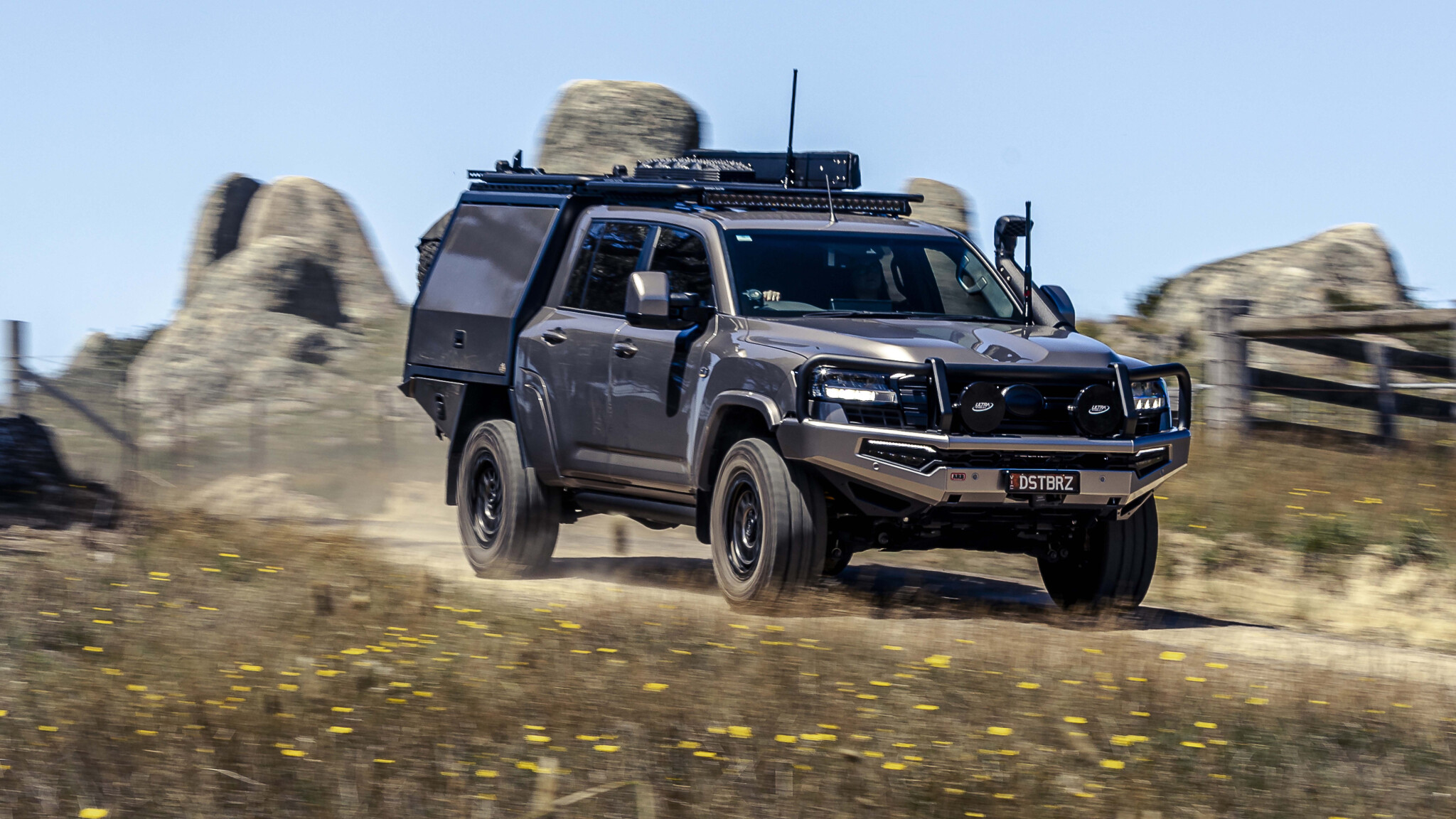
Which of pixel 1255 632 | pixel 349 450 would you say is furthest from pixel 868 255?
pixel 349 450

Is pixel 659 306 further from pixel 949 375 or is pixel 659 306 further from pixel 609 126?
pixel 609 126

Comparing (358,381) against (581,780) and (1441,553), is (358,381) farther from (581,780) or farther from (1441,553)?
(581,780)

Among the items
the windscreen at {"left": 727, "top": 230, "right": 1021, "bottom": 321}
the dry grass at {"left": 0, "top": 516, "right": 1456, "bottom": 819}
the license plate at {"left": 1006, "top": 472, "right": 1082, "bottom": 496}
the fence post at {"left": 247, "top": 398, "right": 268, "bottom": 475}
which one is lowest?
the fence post at {"left": 247, "top": 398, "right": 268, "bottom": 475}

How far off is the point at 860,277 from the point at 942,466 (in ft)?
5.78

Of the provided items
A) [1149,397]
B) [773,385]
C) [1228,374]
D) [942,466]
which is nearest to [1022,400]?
[942,466]

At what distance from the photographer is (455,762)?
17.2ft

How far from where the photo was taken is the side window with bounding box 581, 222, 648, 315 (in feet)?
31.6

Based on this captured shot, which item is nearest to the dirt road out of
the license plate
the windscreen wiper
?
the license plate

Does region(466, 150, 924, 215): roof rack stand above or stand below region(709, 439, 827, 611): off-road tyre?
above

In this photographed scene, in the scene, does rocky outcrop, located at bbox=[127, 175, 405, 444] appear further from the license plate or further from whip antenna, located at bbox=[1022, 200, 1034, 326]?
the license plate

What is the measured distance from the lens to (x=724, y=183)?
10.8m

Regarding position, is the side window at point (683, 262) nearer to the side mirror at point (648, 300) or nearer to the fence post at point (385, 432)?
the side mirror at point (648, 300)

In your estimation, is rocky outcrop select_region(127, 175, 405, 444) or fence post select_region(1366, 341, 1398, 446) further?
rocky outcrop select_region(127, 175, 405, 444)

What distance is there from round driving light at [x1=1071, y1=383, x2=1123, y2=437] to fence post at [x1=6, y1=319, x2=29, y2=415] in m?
9.03
